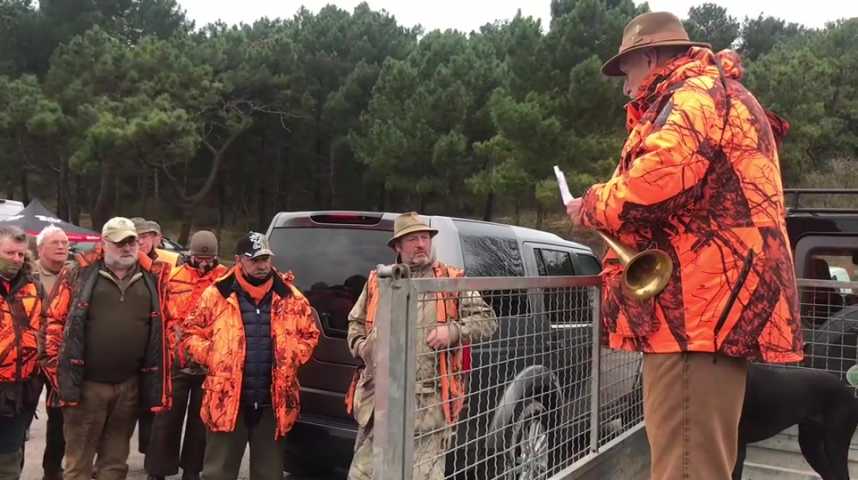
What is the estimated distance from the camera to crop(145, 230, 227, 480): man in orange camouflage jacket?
5.48 metres

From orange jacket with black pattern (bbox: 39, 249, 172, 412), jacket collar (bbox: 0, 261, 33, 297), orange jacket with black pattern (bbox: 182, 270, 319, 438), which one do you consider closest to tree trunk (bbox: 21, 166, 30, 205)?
jacket collar (bbox: 0, 261, 33, 297)

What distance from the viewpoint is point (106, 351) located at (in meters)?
4.74

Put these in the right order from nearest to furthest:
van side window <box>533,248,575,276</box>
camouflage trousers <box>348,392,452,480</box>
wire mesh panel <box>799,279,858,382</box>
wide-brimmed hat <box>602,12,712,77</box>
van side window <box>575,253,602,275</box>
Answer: camouflage trousers <box>348,392,452,480</box> → wide-brimmed hat <box>602,12,712,77</box> → wire mesh panel <box>799,279,858,382</box> → van side window <box>533,248,575,276</box> → van side window <box>575,253,602,275</box>

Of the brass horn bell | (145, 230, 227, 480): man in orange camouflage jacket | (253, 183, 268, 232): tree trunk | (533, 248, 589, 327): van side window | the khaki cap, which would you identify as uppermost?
A: (253, 183, 268, 232): tree trunk

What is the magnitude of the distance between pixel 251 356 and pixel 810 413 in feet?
10.5

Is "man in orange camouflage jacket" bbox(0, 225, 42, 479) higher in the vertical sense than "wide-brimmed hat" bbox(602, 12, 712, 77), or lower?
lower

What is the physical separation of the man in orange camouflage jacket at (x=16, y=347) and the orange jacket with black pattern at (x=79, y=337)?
0.48 ft

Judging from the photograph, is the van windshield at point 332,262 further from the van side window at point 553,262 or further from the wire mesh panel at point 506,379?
the wire mesh panel at point 506,379

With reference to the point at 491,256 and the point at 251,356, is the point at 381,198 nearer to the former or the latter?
the point at 491,256

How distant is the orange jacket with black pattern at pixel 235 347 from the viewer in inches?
180

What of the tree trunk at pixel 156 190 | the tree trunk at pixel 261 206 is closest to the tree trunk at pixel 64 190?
the tree trunk at pixel 156 190

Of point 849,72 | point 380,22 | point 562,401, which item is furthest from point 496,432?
point 380,22

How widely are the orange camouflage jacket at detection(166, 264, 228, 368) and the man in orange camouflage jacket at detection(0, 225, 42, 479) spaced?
2.84 feet

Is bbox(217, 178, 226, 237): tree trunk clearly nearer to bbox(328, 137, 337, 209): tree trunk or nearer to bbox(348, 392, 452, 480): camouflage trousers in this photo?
bbox(328, 137, 337, 209): tree trunk
